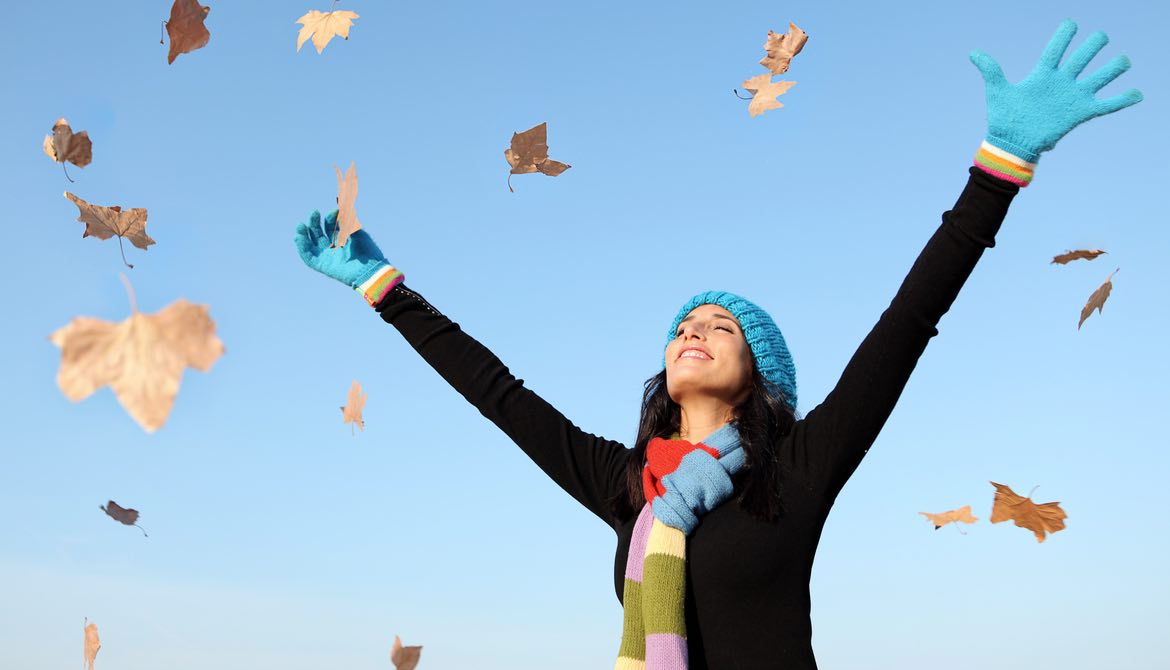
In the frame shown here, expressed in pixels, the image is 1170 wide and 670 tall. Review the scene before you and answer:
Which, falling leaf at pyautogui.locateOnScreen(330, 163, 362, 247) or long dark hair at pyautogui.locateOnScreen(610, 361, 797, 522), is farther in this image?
falling leaf at pyautogui.locateOnScreen(330, 163, 362, 247)

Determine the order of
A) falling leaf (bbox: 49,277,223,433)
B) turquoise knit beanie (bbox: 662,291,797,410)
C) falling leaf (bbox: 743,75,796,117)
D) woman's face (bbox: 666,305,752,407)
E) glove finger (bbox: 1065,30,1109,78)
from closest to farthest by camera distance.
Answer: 1. falling leaf (bbox: 49,277,223,433)
2. glove finger (bbox: 1065,30,1109,78)
3. woman's face (bbox: 666,305,752,407)
4. turquoise knit beanie (bbox: 662,291,797,410)
5. falling leaf (bbox: 743,75,796,117)

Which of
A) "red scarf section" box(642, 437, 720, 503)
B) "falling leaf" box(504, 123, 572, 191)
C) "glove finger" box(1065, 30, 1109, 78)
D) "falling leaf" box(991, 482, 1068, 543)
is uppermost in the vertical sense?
"falling leaf" box(504, 123, 572, 191)

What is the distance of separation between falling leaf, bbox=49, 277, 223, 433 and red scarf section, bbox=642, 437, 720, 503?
160 centimetres

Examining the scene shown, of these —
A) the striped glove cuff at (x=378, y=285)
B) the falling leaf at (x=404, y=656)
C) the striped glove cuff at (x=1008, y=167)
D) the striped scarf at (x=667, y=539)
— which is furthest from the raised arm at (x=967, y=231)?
the striped glove cuff at (x=378, y=285)

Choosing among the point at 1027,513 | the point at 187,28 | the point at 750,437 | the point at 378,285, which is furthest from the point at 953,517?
the point at 187,28

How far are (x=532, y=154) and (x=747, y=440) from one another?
1461mm

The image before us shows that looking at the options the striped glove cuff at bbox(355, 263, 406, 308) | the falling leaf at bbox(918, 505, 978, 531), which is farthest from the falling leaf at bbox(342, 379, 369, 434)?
the falling leaf at bbox(918, 505, 978, 531)

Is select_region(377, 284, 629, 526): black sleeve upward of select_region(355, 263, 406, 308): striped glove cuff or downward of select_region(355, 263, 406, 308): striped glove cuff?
downward

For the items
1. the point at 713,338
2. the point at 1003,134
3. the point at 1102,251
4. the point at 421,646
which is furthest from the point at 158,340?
the point at 1102,251

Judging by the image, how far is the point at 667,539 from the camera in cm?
291

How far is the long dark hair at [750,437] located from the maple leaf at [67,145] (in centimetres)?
208

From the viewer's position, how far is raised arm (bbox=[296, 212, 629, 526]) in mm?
3340

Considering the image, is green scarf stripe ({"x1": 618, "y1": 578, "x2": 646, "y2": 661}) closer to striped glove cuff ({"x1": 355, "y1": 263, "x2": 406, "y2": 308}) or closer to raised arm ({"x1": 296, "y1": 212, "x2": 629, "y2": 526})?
raised arm ({"x1": 296, "y1": 212, "x2": 629, "y2": 526})

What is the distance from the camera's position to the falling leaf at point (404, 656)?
9.95ft
